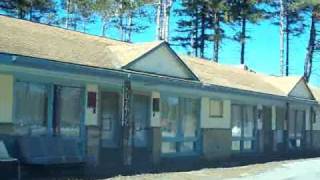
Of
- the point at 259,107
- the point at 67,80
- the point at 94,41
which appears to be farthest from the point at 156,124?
the point at 259,107

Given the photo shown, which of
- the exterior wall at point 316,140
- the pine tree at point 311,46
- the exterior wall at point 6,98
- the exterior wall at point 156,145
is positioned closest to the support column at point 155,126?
the exterior wall at point 156,145

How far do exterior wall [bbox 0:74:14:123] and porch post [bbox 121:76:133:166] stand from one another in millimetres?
3728

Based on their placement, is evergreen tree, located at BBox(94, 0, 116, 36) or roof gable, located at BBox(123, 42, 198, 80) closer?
roof gable, located at BBox(123, 42, 198, 80)

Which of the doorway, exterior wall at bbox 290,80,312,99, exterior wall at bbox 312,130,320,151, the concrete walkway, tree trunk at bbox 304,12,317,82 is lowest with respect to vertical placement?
the concrete walkway

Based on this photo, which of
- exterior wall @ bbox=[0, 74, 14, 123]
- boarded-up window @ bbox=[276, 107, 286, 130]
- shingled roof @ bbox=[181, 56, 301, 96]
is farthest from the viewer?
boarded-up window @ bbox=[276, 107, 286, 130]

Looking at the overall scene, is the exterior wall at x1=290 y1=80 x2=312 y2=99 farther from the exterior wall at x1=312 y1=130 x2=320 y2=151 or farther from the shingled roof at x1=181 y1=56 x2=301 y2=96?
the exterior wall at x1=312 y1=130 x2=320 y2=151

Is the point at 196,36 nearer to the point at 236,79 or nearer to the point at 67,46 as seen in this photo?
the point at 236,79

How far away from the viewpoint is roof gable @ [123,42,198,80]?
19.0m

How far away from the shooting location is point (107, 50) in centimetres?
1981

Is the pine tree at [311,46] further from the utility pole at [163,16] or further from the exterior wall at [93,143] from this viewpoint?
the exterior wall at [93,143]

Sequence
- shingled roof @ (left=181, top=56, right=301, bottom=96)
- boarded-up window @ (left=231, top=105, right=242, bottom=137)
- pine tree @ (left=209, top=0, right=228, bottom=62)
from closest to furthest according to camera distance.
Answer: shingled roof @ (left=181, top=56, right=301, bottom=96) < boarded-up window @ (left=231, top=105, right=242, bottom=137) < pine tree @ (left=209, top=0, right=228, bottom=62)

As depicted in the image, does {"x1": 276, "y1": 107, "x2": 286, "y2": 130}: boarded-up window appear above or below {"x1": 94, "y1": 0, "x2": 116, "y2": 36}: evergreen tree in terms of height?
below

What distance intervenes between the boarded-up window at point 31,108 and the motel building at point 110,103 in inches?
1.0

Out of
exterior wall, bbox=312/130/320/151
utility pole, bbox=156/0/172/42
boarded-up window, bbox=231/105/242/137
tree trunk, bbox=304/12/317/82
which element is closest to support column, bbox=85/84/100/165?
boarded-up window, bbox=231/105/242/137
